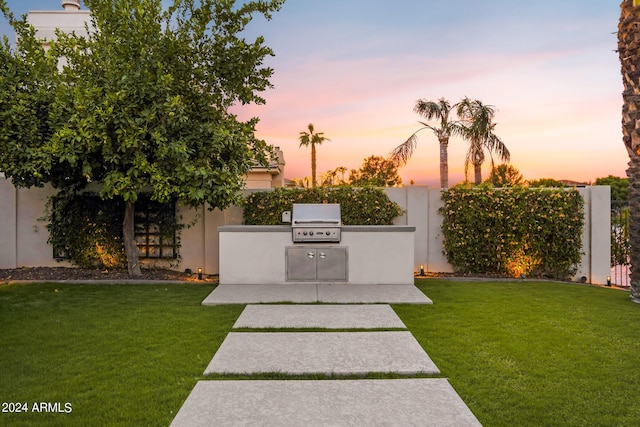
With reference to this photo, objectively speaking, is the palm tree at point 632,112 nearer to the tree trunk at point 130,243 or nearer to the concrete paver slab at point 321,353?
the concrete paver slab at point 321,353

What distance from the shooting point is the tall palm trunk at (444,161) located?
13916 mm

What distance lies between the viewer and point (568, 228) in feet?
24.4

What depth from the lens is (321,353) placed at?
362 cm

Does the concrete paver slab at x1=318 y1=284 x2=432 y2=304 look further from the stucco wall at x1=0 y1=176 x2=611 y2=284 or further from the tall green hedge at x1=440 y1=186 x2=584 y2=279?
the tall green hedge at x1=440 y1=186 x2=584 y2=279

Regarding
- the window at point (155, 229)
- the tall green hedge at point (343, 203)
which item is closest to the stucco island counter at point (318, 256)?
the tall green hedge at point (343, 203)

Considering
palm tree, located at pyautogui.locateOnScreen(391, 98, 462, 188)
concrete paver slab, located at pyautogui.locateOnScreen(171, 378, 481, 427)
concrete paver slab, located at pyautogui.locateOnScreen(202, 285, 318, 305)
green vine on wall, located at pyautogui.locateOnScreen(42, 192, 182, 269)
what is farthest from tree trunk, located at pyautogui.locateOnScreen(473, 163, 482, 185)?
concrete paver slab, located at pyautogui.locateOnScreen(171, 378, 481, 427)

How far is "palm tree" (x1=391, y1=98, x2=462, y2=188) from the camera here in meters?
12.6

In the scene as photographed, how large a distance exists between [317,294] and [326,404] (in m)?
3.39

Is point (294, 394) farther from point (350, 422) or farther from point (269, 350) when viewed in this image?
point (269, 350)

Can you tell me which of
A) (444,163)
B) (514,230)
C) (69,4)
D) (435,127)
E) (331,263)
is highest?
(69,4)

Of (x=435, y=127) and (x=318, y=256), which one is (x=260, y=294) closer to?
(x=318, y=256)

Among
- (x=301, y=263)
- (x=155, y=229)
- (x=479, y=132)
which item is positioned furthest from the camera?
(x=479, y=132)

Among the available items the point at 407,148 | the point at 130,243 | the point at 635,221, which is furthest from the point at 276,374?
the point at 407,148

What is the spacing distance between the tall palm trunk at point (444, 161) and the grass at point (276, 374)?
27.7 feet
